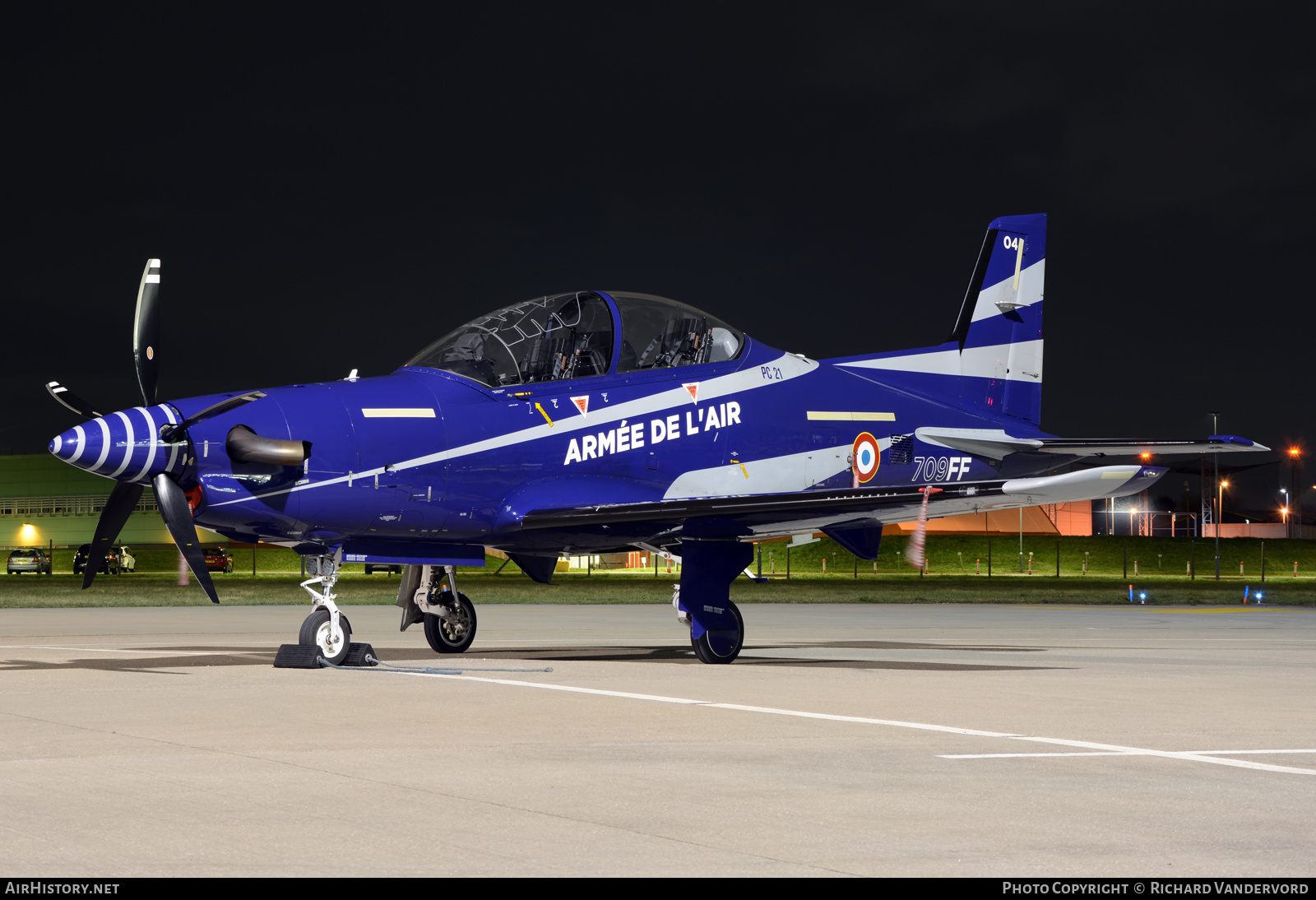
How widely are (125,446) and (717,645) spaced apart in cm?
696

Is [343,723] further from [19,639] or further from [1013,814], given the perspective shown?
[19,639]

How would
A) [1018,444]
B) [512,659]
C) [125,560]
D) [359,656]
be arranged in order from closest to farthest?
1. [359,656]
2. [512,659]
3. [1018,444]
4. [125,560]

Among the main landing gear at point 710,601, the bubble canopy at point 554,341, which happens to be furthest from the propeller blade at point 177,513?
the main landing gear at point 710,601

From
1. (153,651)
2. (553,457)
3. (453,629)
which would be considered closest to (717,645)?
(553,457)

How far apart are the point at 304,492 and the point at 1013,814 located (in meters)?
8.88

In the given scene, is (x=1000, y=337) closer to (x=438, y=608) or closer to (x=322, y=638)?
(x=438, y=608)

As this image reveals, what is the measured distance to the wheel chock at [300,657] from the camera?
14047 mm

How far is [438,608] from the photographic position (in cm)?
1697

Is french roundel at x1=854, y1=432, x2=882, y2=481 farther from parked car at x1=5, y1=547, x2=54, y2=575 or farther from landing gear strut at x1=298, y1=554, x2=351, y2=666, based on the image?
parked car at x1=5, y1=547, x2=54, y2=575

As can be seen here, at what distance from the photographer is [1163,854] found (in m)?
5.36

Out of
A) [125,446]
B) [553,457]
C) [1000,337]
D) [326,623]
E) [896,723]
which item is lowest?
[896,723]

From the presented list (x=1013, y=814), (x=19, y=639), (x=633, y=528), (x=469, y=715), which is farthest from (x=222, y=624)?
(x=1013, y=814)

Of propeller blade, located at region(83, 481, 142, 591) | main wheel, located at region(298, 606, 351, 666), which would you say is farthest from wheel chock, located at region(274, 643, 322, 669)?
propeller blade, located at region(83, 481, 142, 591)

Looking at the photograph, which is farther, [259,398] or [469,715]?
[259,398]
